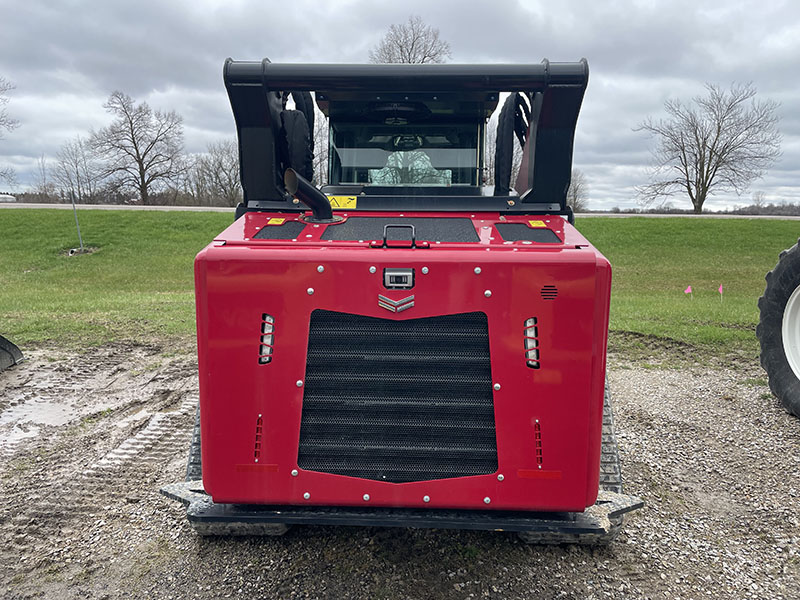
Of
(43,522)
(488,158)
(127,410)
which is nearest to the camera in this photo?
(43,522)

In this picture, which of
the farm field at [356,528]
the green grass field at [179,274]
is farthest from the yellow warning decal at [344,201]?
the green grass field at [179,274]

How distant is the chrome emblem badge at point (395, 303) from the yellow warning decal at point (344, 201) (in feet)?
3.72

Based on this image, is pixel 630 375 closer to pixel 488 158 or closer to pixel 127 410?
pixel 488 158

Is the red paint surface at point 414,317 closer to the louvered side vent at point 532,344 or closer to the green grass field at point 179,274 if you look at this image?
the louvered side vent at point 532,344

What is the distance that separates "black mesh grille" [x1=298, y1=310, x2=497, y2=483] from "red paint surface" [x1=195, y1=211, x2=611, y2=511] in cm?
5

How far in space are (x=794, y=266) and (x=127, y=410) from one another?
5507 mm

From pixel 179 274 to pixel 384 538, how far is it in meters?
14.2

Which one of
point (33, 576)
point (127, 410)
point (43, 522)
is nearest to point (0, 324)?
point (127, 410)

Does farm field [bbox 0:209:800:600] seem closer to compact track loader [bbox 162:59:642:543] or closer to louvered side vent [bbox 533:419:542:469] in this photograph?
compact track loader [bbox 162:59:642:543]

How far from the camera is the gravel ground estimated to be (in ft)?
9.13

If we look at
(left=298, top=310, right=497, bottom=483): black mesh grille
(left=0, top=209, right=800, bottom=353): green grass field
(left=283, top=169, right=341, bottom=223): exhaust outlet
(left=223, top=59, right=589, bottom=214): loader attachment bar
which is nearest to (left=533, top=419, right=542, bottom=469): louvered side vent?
(left=298, top=310, right=497, bottom=483): black mesh grille

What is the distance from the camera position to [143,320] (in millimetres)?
8836

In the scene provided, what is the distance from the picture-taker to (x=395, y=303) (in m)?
2.51

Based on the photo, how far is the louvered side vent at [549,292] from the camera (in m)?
2.46
